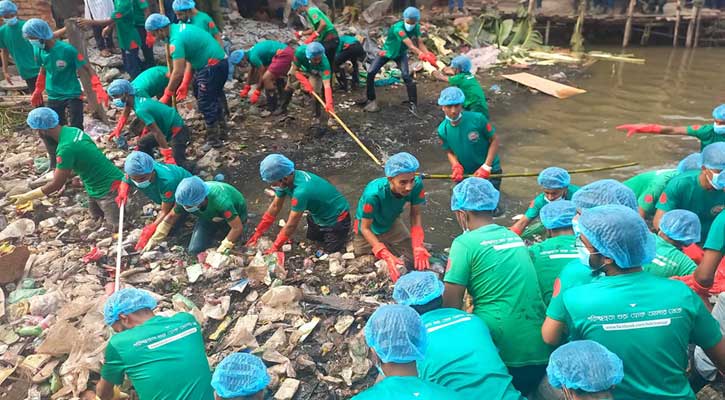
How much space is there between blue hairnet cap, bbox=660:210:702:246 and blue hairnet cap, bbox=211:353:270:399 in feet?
9.75

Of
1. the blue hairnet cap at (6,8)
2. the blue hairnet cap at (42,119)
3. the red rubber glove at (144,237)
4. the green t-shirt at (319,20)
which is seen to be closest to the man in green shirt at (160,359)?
the red rubber glove at (144,237)

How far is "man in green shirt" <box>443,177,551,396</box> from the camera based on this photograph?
2965 millimetres

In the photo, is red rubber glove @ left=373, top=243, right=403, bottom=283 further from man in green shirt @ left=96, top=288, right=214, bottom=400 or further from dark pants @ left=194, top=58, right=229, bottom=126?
dark pants @ left=194, top=58, right=229, bottom=126

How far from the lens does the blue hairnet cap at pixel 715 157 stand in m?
3.94

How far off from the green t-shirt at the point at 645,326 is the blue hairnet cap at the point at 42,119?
5.35 meters

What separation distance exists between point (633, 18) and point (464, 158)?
37.3 feet

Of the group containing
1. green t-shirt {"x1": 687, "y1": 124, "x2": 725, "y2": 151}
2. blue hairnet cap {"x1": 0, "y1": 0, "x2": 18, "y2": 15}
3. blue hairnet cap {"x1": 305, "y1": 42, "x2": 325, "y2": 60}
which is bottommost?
green t-shirt {"x1": 687, "y1": 124, "x2": 725, "y2": 151}

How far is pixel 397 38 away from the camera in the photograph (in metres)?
9.01

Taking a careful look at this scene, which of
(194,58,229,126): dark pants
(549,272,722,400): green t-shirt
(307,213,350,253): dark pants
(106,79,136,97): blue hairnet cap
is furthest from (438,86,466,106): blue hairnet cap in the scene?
(194,58,229,126): dark pants

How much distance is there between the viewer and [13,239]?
577 cm

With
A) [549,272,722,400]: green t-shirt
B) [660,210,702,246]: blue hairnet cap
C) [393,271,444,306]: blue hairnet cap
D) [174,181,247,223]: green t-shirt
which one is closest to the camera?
[549,272,722,400]: green t-shirt

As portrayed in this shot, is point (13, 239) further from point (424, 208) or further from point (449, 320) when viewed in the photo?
point (449, 320)

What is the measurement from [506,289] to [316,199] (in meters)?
2.48

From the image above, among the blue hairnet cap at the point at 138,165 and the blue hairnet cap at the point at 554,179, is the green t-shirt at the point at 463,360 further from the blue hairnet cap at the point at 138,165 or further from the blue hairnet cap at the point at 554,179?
the blue hairnet cap at the point at 138,165
